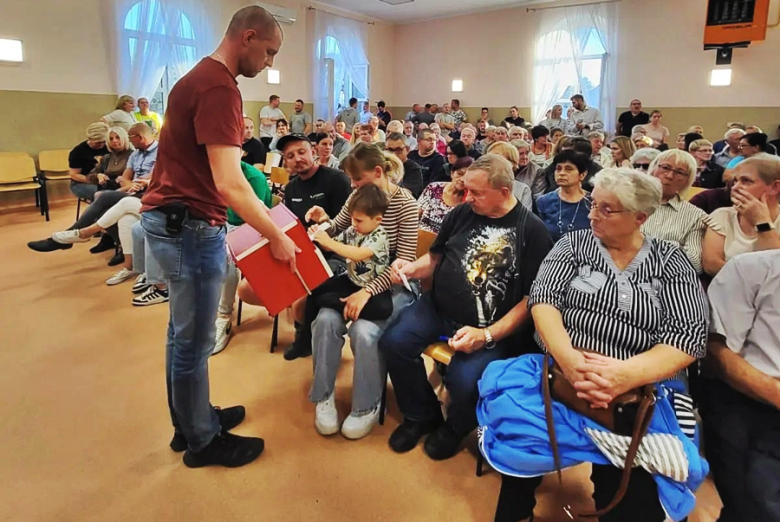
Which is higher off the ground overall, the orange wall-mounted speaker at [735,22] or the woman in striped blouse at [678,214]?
the orange wall-mounted speaker at [735,22]

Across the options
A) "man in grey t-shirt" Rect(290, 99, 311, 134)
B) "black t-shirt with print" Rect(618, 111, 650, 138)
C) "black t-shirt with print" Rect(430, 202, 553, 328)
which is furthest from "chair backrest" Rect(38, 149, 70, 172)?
"black t-shirt with print" Rect(618, 111, 650, 138)

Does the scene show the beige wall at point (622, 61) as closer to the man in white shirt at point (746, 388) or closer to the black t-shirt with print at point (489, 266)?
the black t-shirt with print at point (489, 266)

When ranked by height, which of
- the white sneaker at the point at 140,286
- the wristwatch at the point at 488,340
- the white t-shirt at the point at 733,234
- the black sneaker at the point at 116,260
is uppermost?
the white t-shirt at the point at 733,234

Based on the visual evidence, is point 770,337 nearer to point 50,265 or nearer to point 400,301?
point 400,301

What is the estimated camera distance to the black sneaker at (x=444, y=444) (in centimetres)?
197

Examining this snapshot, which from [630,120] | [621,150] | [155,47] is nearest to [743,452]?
[621,150]

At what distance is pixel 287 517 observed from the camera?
1.67m

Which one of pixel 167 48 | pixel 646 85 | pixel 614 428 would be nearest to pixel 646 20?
pixel 646 85

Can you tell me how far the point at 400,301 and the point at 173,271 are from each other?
0.98 meters

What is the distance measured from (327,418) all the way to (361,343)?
0.35m

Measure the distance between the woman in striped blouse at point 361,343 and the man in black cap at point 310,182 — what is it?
541 millimetres

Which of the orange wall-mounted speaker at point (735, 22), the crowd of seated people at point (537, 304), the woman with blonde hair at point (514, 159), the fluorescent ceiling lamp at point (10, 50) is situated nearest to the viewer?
the crowd of seated people at point (537, 304)

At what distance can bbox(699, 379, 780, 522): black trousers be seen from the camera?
4.18ft

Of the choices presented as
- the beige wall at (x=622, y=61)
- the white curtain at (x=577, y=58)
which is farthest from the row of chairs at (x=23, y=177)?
the white curtain at (x=577, y=58)
